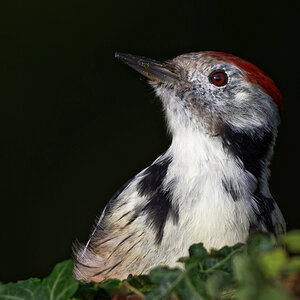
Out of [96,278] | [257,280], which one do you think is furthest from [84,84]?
[257,280]

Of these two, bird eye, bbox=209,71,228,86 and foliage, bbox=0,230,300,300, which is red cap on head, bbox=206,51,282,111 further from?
foliage, bbox=0,230,300,300

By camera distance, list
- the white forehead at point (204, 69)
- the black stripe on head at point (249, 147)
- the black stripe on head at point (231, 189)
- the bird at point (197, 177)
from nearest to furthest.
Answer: the bird at point (197, 177)
the black stripe on head at point (231, 189)
the black stripe on head at point (249, 147)
the white forehead at point (204, 69)

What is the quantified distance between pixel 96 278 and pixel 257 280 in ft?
6.63

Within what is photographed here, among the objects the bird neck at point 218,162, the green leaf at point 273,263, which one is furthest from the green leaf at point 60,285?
the bird neck at point 218,162

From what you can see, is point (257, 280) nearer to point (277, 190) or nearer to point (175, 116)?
point (175, 116)

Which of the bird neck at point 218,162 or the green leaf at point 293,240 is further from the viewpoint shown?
the bird neck at point 218,162

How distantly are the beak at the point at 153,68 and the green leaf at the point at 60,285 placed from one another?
182cm

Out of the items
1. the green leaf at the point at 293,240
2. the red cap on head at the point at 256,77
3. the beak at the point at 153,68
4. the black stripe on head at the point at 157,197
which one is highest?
the beak at the point at 153,68

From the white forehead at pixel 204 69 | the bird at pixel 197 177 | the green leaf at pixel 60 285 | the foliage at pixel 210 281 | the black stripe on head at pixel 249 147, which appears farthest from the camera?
the white forehead at pixel 204 69

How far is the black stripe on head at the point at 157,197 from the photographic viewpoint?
2.41 metres

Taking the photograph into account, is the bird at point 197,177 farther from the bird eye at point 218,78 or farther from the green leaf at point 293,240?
the green leaf at point 293,240

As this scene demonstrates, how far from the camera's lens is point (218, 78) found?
2.83 meters

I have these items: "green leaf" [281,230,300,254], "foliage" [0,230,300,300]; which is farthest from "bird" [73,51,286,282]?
"green leaf" [281,230,300,254]

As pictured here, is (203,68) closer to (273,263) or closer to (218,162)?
(218,162)
